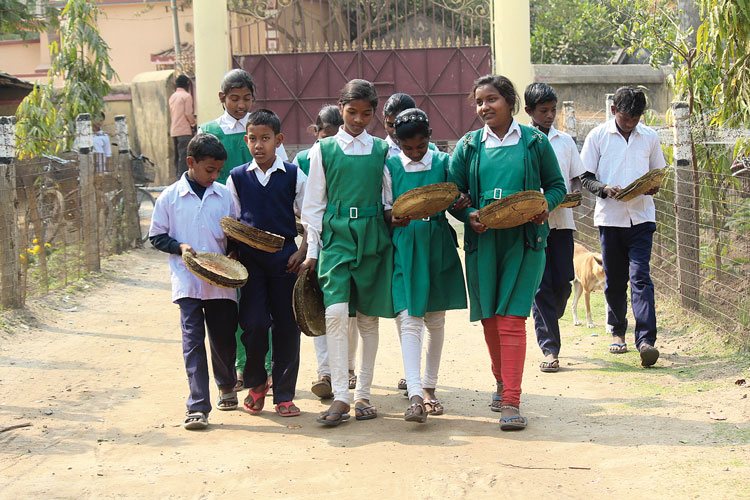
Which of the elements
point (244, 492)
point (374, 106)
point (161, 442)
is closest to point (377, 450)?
point (244, 492)

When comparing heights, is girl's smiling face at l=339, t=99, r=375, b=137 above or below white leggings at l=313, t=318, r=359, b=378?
above

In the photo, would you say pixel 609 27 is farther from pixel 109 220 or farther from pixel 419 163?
pixel 419 163

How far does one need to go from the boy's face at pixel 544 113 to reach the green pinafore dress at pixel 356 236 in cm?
167

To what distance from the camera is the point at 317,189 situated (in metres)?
5.36

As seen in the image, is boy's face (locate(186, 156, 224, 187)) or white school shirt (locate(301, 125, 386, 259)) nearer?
white school shirt (locate(301, 125, 386, 259))

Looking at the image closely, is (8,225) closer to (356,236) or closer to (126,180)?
(356,236)

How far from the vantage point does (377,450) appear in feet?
15.8

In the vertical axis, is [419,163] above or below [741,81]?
below

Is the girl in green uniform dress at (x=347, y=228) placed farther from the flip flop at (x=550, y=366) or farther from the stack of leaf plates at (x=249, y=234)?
the flip flop at (x=550, y=366)

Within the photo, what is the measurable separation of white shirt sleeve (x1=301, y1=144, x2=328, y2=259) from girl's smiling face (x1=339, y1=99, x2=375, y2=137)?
24 centimetres

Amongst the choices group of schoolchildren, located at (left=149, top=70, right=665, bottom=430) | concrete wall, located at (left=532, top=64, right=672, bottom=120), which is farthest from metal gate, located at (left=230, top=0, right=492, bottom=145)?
group of schoolchildren, located at (left=149, top=70, right=665, bottom=430)

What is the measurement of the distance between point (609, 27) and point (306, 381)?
16967 millimetres

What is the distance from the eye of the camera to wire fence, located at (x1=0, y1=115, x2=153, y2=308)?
8.42m

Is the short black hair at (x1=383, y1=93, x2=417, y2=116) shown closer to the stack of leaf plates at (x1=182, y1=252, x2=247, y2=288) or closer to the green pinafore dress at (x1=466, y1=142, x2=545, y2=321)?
the green pinafore dress at (x1=466, y1=142, x2=545, y2=321)
